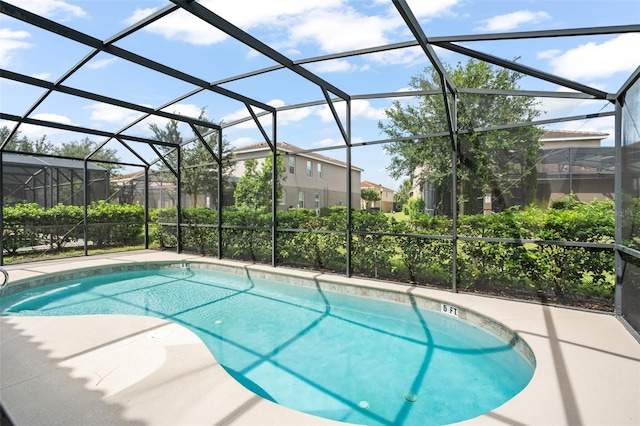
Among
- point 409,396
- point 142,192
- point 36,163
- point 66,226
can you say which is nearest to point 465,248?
point 409,396

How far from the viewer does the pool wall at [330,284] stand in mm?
4004

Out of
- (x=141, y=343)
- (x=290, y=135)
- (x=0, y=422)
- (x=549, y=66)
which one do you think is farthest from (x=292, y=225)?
(x=0, y=422)

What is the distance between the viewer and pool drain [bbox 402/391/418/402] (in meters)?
2.96

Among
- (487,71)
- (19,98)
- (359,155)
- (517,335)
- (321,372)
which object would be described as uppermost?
(487,71)

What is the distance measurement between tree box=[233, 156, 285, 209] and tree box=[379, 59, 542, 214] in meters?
3.26

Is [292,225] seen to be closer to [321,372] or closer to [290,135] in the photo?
[290,135]

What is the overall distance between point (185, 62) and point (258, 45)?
1.53 metres

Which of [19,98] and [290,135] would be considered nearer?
[19,98]

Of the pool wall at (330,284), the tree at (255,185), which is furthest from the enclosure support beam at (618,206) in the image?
the tree at (255,185)

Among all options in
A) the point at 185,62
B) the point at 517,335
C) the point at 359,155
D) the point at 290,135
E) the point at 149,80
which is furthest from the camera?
the point at 290,135

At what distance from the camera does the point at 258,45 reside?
4.10 metres

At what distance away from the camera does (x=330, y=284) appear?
236 inches

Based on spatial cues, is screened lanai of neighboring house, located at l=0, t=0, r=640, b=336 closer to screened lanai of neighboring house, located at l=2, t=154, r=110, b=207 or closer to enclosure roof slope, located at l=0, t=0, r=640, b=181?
enclosure roof slope, located at l=0, t=0, r=640, b=181

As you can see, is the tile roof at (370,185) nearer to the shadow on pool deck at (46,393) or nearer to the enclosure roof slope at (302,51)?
the enclosure roof slope at (302,51)
